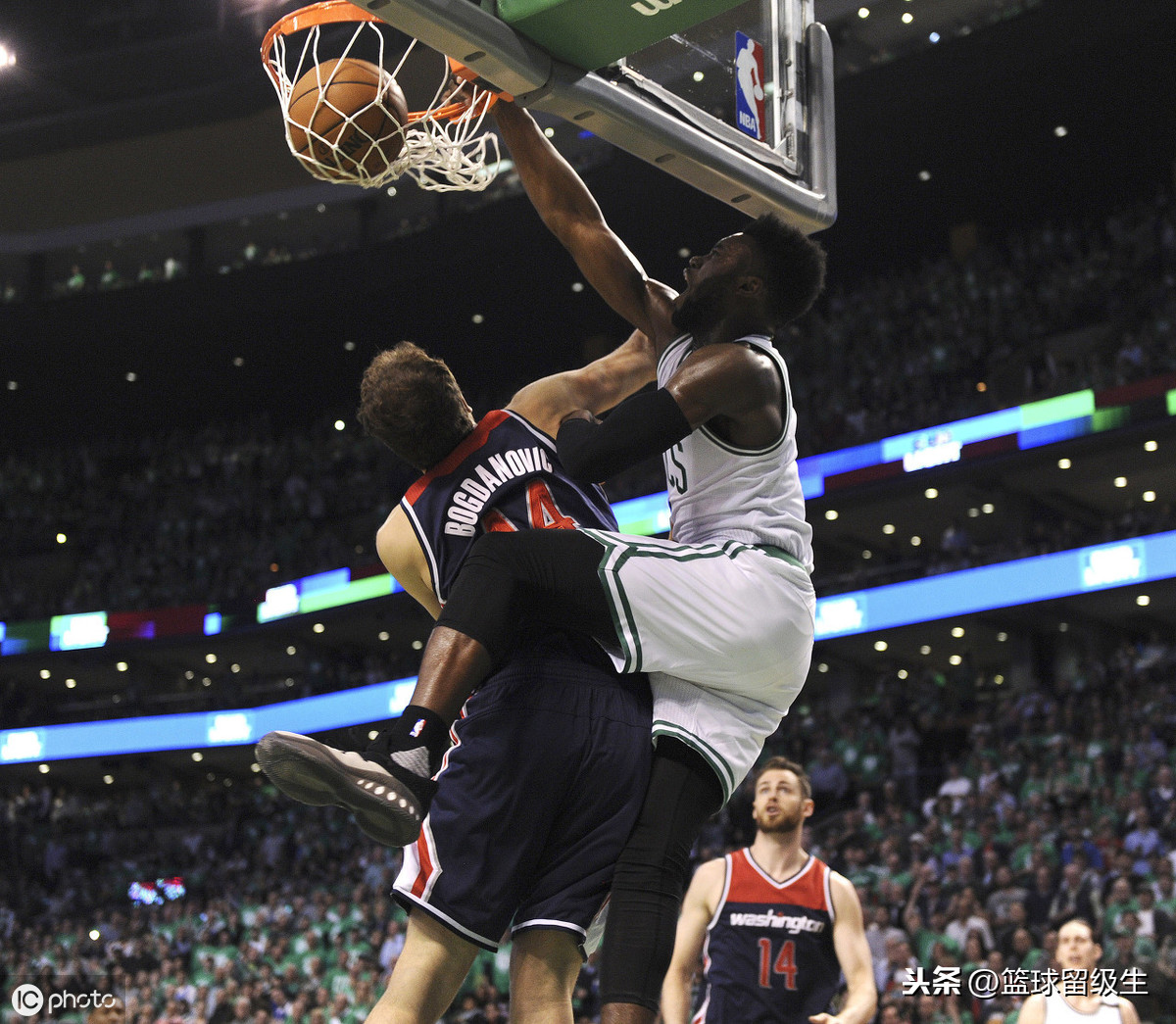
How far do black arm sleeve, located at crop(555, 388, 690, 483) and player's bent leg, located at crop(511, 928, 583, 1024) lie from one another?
937 mm

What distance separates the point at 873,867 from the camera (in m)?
12.9

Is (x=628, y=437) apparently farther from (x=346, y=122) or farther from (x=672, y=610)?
(x=346, y=122)

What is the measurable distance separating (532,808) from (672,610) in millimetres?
510

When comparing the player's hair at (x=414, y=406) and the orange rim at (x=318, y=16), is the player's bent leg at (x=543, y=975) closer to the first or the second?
the player's hair at (x=414, y=406)

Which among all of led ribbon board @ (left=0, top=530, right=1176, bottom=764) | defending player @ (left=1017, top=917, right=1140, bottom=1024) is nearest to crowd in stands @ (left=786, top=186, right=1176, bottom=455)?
led ribbon board @ (left=0, top=530, right=1176, bottom=764)

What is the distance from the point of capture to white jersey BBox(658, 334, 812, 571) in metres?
2.89

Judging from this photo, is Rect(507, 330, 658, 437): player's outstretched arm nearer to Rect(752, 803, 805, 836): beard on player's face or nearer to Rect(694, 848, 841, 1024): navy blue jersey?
Rect(752, 803, 805, 836): beard on player's face

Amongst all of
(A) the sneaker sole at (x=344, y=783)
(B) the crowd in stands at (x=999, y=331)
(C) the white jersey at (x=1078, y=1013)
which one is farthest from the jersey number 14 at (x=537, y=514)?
(B) the crowd in stands at (x=999, y=331)

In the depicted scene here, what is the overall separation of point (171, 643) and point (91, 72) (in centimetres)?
958

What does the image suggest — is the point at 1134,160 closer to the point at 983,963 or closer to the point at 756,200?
the point at 983,963

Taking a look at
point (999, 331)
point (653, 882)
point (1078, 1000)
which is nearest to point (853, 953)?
point (1078, 1000)

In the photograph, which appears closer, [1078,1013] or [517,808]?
[517,808]

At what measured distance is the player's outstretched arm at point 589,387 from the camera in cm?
328

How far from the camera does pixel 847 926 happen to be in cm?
501
